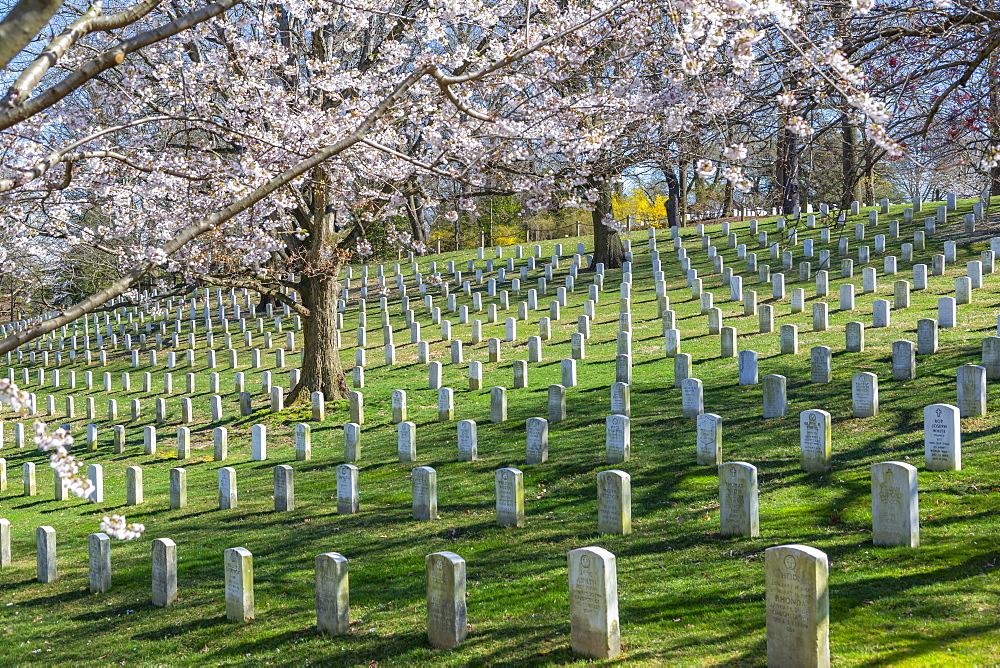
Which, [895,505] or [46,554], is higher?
[895,505]

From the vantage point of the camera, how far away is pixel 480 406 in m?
15.1

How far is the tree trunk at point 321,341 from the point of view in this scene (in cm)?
1708

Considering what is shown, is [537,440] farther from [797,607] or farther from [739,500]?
[797,607]

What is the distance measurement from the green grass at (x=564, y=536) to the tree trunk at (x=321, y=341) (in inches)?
28.0

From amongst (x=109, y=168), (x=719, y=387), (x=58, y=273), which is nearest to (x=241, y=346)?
(x=58, y=273)

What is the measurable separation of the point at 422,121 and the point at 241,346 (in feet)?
53.8

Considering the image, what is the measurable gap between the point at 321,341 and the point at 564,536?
32.1ft

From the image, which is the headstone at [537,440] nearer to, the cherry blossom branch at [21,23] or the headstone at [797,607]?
the headstone at [797,607]

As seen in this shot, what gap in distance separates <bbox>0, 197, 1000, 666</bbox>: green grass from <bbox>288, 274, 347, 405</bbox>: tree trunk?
71 cm

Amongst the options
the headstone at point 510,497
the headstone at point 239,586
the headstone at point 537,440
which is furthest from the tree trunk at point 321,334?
the headstone at point 239,586

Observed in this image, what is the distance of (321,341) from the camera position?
17.2 m

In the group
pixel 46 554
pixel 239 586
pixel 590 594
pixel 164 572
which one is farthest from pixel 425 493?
pixel 46 554

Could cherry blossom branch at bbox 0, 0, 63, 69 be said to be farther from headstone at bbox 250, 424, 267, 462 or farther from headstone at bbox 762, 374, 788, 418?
headstone at bbox 250, 424, 267, 462

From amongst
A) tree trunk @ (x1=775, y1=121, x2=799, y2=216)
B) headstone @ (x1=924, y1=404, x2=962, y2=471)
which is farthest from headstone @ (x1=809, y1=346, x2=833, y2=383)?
headstone @ (x1=924, y1=404, x2=962, y2=471)
